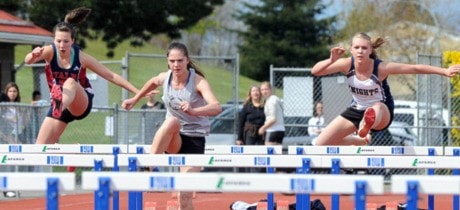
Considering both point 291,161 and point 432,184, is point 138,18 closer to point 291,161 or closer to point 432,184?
point 291,161

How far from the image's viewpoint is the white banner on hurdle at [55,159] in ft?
30.7

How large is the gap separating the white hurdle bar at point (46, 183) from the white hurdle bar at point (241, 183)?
0.11 metres

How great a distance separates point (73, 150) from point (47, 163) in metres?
2.02

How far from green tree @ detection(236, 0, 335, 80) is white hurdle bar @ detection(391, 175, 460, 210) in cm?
4189

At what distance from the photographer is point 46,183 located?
6520 mm

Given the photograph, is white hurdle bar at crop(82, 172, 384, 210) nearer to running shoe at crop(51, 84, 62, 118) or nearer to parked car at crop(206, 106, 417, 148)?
running shoe at crop(51, 84, 62, 118)

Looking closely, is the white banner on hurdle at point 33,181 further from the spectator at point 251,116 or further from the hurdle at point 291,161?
the spectator at point 251,116

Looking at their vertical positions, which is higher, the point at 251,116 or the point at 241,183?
the point at 251,116

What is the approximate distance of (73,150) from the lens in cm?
1143

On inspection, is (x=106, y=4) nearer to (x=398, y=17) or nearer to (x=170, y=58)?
(x=398, y=17)

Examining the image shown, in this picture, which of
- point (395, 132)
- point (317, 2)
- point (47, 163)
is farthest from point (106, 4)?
point (47, 163)

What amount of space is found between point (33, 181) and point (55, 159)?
9.38 feet

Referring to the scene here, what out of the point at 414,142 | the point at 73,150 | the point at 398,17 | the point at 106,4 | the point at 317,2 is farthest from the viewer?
the point at 317,2

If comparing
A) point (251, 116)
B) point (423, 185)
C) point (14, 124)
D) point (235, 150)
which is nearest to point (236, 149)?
point (235, 150)
